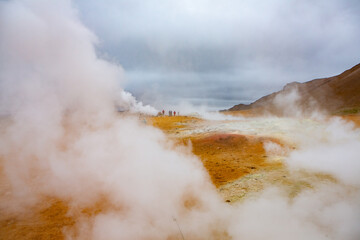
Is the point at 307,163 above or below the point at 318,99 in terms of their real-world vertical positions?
below

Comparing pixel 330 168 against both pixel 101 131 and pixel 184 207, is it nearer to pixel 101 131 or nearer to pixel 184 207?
pixel 184 207

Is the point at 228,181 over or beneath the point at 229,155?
beneath

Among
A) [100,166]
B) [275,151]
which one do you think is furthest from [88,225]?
[275,151]

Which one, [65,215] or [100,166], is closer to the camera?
[65,215]

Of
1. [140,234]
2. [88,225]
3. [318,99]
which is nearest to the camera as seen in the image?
[140,234]

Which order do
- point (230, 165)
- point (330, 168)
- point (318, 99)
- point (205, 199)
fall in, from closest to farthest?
1. point (205, 199)
2. point (330, 168)
3. point (230, 165)
4. point (318, 99)

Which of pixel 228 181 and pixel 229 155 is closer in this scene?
pixel 228 181

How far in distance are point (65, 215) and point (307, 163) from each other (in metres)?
6.28

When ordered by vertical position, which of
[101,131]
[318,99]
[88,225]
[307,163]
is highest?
[318,99]

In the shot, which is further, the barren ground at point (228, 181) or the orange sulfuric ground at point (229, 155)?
the orange sulfuric ground at point (229, 155)

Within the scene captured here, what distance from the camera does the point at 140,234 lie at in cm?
356

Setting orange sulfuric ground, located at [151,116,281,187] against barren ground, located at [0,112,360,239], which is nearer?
barren ground, located at [0,112,360,239]

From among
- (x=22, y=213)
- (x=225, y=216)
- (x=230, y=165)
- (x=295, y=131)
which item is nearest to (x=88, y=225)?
(x=22, y=213)

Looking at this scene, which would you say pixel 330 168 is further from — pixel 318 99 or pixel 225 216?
pixel 318 99
